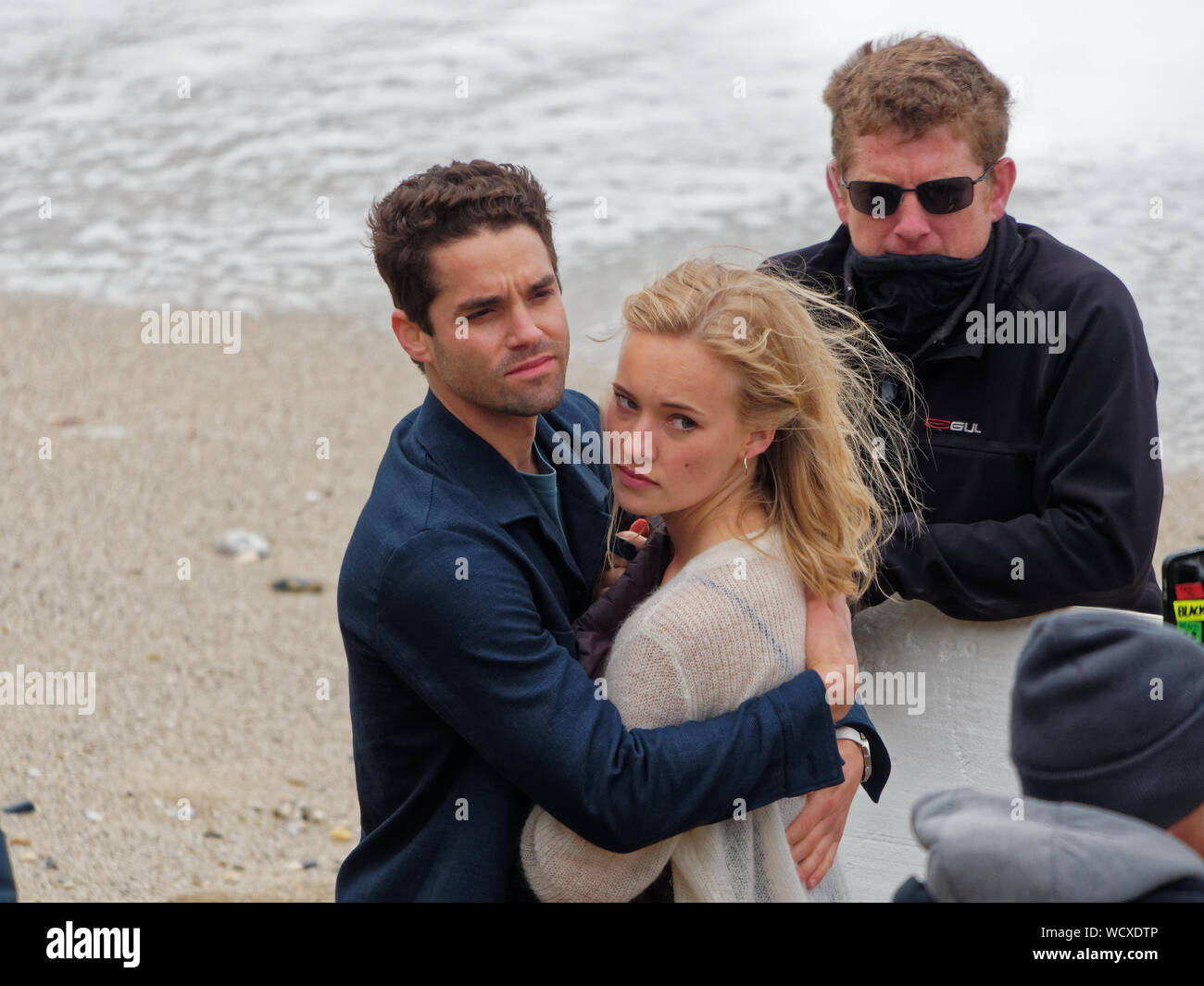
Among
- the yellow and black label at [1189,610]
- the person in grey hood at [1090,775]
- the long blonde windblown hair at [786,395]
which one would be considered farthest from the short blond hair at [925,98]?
the person in grey hood at [1090,775]

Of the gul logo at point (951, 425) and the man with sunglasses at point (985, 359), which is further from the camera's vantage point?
the gul logo at point (951, 425)

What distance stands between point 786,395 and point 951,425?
2.36 feet

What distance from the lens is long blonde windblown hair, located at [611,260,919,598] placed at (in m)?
2.65

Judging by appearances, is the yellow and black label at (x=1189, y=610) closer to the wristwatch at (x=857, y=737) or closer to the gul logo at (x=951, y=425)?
the gul logo at (x=951, y=425)

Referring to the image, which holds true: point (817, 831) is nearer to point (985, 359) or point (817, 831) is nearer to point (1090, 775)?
point (1090, 775)

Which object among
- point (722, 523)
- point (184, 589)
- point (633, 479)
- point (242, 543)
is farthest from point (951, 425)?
point (242, 543)

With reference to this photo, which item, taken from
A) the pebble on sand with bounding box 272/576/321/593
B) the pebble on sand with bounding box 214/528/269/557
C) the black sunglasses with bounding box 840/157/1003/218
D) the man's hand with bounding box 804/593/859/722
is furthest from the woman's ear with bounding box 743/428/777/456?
the pebble on sand with bounding box 214/528/269/557

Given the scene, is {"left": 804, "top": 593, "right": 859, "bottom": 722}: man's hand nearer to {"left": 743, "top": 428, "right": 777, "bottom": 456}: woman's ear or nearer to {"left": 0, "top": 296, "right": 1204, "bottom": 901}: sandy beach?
{"left": 743, "top": 428, "right": 777, "bottom": 456}: woman's ear

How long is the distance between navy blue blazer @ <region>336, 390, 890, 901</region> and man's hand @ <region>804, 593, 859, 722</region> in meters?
0.09

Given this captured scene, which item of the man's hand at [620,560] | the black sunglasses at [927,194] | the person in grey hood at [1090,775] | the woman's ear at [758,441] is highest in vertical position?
the black sunglasses at [927,194]

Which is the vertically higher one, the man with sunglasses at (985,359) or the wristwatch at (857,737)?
the man with sunglasses at (985,359)

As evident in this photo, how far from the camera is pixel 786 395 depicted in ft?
8.75

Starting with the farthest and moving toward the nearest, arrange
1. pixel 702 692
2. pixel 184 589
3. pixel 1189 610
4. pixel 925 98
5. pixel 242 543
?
pixel 242 543 < pixel 184 589 < pixel 925 98 < pixel 1189 610 < pixel 702 692

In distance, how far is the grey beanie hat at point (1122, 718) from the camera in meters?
1.95
